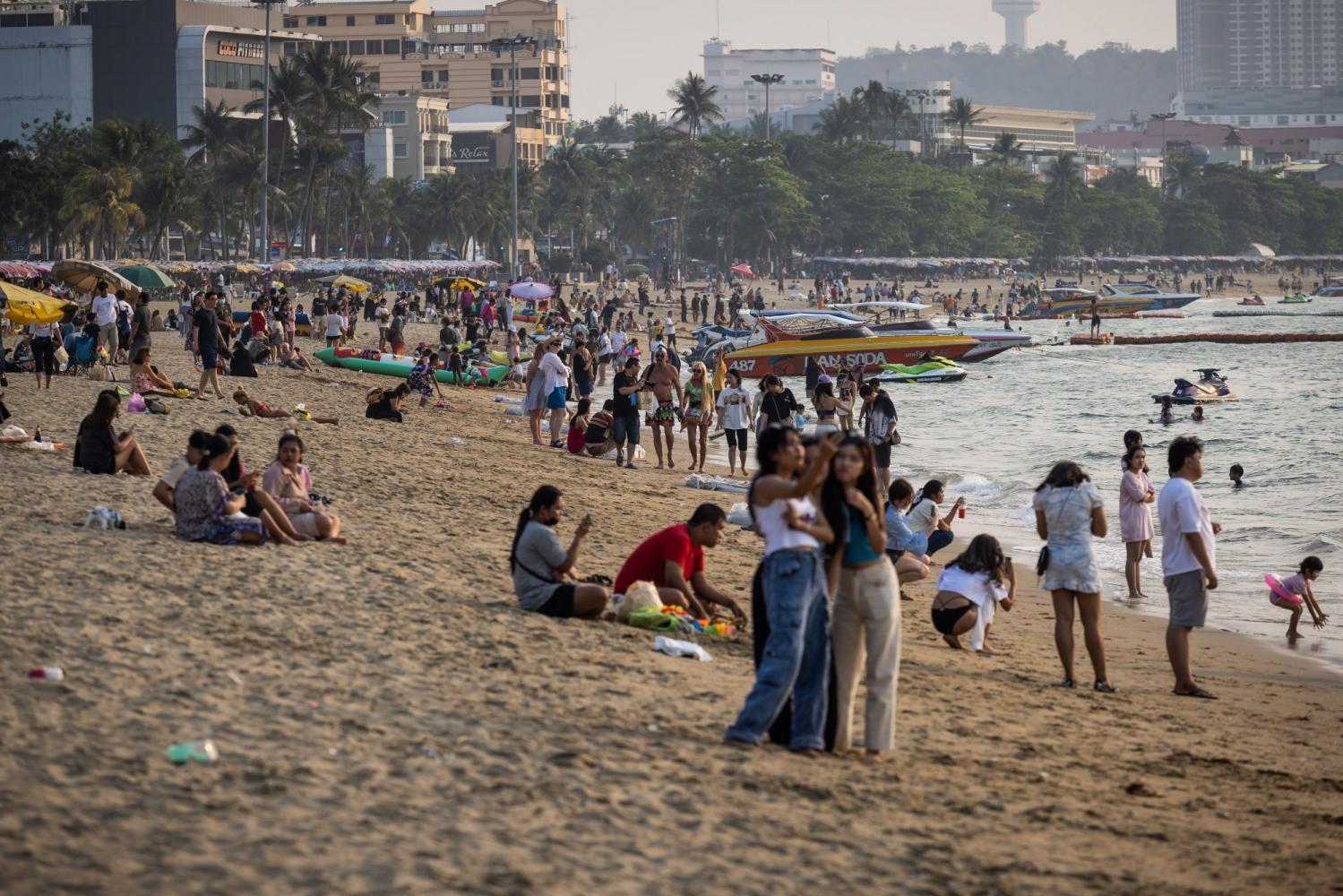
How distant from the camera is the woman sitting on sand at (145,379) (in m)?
20.4

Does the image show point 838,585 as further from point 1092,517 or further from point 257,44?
point 257,44

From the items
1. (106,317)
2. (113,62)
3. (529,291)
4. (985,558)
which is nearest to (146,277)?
(529,291)

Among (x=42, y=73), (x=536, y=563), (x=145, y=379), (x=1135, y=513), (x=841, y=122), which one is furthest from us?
(x=841, y=122)

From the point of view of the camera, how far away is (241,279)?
73.0 m

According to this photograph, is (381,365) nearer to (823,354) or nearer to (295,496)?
(823,354)

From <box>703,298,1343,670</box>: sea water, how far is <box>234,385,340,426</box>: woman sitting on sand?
5.71m

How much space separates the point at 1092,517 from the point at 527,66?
13599 centimetres

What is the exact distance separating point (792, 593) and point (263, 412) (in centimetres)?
1463

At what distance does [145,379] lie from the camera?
2133cm

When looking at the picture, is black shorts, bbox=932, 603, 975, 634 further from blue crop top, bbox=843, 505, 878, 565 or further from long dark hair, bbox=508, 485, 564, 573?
blue crop top, bbox=843, 505, 878, 565

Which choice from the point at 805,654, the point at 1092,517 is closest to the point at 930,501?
the point at 1092,517

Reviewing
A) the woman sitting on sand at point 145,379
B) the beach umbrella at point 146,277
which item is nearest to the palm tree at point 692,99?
the beach umbrella at point 146,277

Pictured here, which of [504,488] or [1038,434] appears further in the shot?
[1038,434]

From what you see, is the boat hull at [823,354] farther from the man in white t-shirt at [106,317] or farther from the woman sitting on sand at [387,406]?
the woman sitting on sand at [387,406]
